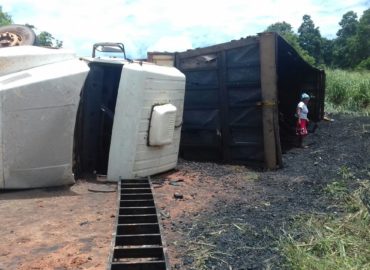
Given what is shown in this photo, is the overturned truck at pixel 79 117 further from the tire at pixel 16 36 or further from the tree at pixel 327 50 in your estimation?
the tree at pixel 327 50

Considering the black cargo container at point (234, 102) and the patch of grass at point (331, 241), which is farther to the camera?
the black cargo container at point (234, 102)

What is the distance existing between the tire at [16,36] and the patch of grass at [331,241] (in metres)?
5.83

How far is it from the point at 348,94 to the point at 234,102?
13983 mm

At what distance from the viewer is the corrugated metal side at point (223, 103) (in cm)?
773

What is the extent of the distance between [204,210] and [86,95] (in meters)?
2.88

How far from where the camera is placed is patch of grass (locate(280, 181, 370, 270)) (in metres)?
3.12

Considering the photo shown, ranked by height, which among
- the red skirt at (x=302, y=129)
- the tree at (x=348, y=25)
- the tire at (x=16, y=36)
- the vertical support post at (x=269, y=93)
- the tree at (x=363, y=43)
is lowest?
the red skirt at (x=302, y=129)

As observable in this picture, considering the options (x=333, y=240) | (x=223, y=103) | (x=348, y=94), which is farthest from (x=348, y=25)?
(x=333, y=240)

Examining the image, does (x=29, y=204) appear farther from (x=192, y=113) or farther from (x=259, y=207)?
(x=192, y=113)

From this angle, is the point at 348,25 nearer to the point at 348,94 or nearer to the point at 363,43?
the point at 363,43

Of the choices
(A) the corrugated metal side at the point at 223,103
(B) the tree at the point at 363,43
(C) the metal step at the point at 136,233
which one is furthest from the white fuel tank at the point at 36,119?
(B) the tree at the point at 363,43

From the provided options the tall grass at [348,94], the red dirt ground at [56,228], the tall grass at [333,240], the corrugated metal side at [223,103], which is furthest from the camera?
the tall grass at [348,94]

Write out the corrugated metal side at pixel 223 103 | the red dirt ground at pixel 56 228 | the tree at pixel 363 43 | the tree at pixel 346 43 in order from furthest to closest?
the tree at pixel 346 43, the tree at pixel 363 43, the corrugated metal side at pixel 223 103, the red dirt ground at pixel 56 228

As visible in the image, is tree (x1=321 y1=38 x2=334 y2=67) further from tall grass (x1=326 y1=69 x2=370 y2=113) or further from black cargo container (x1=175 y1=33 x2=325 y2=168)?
black cargo container (x1=175 y1=33 x2=325 y2=168)
